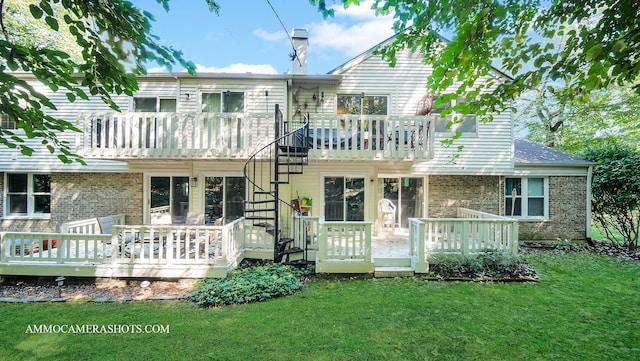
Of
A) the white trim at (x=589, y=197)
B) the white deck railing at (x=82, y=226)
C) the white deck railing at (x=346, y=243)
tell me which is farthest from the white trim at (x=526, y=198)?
the white deck railing at (x=82, y=226)

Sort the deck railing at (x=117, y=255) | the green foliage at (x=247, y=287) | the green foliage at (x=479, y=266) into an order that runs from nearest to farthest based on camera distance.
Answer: the green foliage at (x=247, y=287) < the deck railing at (x=117, y=255) < the green foliage at (x=479, y=266)

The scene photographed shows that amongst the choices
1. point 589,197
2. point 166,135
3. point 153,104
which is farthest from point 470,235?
point 153,104

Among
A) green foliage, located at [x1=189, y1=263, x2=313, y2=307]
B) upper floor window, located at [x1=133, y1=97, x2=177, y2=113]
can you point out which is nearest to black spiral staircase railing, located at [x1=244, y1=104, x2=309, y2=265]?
green foliage, located at [x1=189, y1=263, x2=313, y2=307]

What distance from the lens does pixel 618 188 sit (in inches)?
338

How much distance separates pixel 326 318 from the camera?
159 inches

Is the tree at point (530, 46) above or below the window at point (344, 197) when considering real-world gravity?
above

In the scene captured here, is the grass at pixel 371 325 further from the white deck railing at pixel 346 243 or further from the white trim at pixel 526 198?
the white trim at pixel 526 198

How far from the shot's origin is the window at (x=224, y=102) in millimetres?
8469

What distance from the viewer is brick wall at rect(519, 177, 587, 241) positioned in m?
9.03

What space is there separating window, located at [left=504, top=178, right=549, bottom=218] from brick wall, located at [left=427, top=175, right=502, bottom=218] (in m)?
0.58

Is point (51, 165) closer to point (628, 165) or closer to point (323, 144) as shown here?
point (323, 144)

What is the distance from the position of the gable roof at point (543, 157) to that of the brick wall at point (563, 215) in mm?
563

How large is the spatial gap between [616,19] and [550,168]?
8.38 metres

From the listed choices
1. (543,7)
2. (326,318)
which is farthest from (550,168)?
(326,318)
